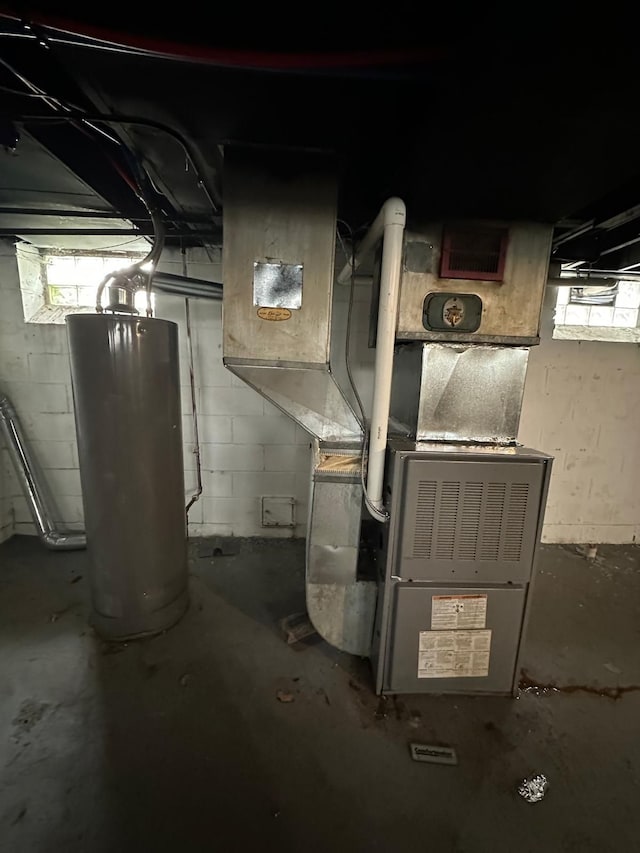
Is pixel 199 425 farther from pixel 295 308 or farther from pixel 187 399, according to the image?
pixel 295 308

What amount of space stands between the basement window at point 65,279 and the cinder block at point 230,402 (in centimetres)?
77

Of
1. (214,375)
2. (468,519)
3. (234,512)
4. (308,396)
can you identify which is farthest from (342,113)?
(234,512)

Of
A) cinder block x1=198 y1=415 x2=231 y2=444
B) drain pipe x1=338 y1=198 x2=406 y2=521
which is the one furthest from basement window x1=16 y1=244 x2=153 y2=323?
drain pipe x1=338 y1=198 x2=406 y2=521

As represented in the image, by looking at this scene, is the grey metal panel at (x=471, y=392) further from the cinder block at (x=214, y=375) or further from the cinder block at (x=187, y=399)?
the cinder block at (x=187, y=399)

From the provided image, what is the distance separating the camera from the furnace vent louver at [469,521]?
1345 millimetres

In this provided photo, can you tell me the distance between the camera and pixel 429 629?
57.3 inches

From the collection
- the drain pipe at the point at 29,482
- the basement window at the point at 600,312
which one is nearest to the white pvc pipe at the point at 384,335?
the basement window at the point at 600,312

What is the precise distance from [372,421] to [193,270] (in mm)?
1803

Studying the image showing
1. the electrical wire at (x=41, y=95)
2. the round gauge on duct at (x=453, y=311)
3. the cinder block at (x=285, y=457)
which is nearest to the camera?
the electrical wire at (x=41, y=95)

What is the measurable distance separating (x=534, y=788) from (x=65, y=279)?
370cm

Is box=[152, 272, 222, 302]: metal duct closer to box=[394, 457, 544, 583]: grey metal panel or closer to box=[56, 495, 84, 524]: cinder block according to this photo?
box=[394, 457, 544, 583]: grey metal panel

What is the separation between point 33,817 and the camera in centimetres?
109

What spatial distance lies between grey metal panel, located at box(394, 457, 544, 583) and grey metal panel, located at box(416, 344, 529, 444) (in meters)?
0.18

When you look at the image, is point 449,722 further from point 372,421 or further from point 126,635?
point 126,635
